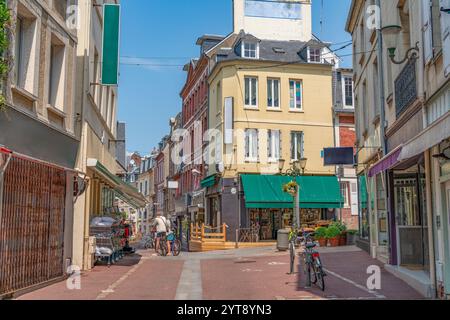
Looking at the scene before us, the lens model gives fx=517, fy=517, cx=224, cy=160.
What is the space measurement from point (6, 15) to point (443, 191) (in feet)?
26.3

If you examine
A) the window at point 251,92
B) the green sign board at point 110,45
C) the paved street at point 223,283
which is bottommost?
the paved street at point 223,283

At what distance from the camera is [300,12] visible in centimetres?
3441

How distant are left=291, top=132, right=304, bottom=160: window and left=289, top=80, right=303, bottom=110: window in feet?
5.21

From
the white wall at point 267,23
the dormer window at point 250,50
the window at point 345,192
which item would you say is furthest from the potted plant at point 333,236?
the white wall at point 267,23

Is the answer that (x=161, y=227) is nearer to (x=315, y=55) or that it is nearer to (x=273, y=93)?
(x=273, y=93)

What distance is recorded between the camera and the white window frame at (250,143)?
94.1 ft

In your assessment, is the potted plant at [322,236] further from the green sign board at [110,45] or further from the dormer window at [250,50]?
the dormer window at [250,50]

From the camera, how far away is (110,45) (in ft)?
51.5

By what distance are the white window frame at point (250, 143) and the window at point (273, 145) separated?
0.73 m

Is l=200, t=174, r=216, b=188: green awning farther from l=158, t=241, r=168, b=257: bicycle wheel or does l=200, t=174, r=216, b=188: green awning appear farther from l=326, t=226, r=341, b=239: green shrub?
l=326, t=226, r=341, b=239: green shrub

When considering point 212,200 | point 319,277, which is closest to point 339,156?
point 319,277

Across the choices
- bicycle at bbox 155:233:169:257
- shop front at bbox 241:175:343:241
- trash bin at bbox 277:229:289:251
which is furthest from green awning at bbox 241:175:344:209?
bicycle at bbox 155:233:169:257

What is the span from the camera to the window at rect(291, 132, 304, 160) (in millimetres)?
29641

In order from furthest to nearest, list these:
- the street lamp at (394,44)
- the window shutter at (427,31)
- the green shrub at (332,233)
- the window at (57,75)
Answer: the green shrub at (332,233), the window at (57,75), the street lamp at (394,44), the window shutter at (427,31)
